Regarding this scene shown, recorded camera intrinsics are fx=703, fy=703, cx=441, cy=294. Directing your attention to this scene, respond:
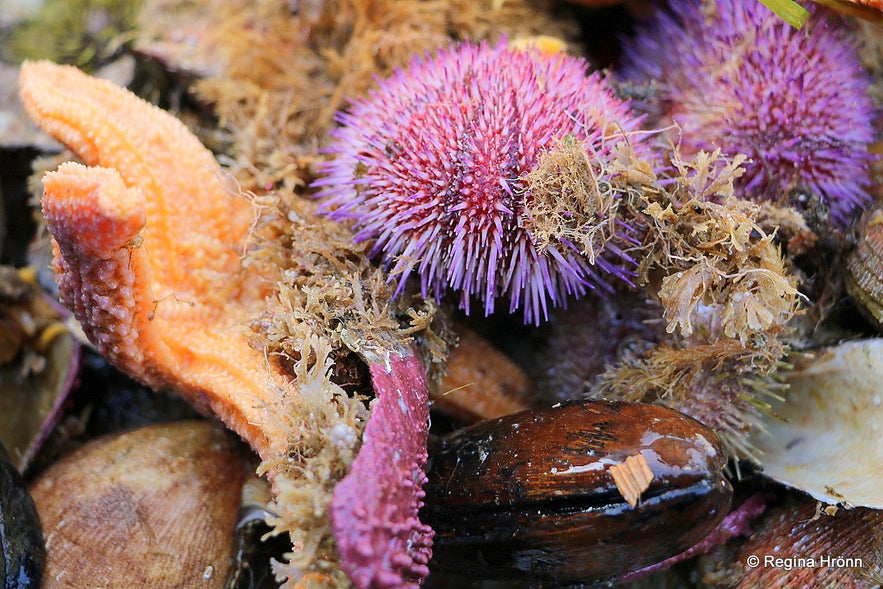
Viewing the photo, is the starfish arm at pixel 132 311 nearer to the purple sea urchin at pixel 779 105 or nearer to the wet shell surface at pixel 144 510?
the wet shell surface at pixel 144 510

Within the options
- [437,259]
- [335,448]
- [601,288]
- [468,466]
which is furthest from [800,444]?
[335,448]

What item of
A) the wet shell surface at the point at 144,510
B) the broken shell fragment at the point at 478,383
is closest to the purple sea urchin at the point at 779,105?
the broken shell fragment at the point at 478,383

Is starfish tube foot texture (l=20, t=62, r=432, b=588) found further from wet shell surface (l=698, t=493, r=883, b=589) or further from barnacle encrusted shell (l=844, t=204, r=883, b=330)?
barnacle encrusted shell (l=844, t=204, r=883, b=330)

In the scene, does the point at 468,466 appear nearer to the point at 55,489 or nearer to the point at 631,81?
the point at 55,489

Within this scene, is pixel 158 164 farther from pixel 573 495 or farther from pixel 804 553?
pixel 804 553

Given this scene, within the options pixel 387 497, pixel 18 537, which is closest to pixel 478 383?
pixel 387 497

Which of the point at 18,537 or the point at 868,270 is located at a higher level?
the point at 868,270
